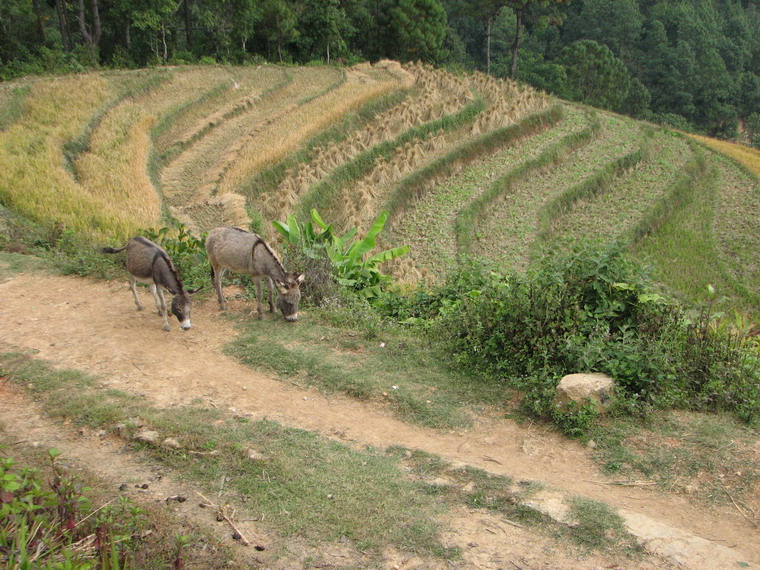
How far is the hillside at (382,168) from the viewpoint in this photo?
15.1 m

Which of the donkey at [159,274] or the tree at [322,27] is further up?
the tree at [322,27]

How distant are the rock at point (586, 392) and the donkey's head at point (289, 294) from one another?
378 centimetres

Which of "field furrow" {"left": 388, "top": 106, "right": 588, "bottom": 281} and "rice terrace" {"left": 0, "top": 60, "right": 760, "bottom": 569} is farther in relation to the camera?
"field furrow" {"left": 388, "top": 106, "right": 588, "bottom": 281}

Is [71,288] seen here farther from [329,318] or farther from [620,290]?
[620,290]

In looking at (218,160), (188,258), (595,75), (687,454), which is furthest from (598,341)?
(595,75)

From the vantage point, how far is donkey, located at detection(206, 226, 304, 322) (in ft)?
28.5

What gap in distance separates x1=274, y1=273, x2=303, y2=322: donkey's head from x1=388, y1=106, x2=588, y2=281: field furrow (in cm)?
540

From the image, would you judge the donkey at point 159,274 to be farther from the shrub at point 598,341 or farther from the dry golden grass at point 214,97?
the dry golden grass at point 214,97

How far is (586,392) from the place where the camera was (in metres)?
6.43

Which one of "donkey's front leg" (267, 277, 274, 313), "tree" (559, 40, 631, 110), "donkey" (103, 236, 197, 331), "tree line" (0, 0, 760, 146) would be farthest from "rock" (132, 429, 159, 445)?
"tree" (559, 40, 631, 110)

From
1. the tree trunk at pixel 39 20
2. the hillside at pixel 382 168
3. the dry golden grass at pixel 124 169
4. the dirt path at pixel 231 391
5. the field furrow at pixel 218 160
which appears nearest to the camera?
the dirt path at pixel 231 391

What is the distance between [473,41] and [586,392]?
6028 cm

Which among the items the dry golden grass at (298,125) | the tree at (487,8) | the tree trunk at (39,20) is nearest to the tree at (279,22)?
the dry golden grass at (298,125)

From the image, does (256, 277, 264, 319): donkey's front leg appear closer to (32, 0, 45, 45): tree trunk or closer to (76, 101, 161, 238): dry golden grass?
(76, 101, 161, 238): dry golden grass
